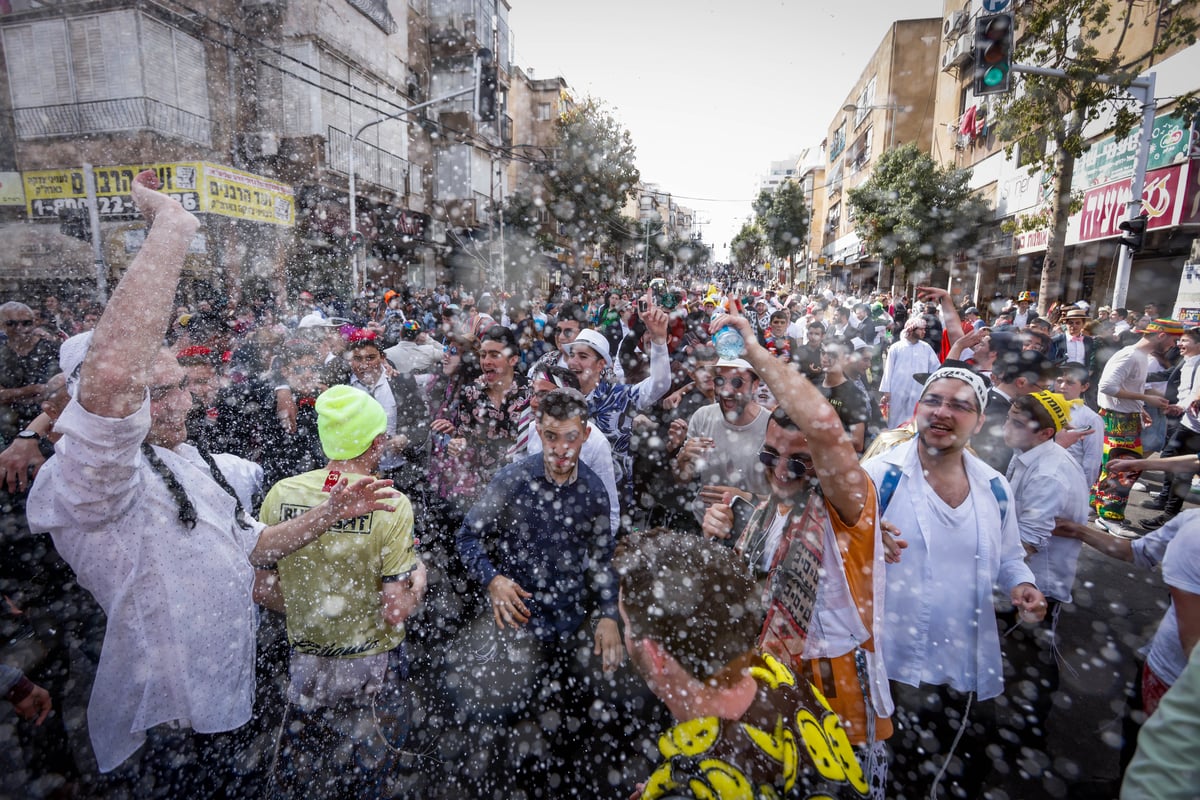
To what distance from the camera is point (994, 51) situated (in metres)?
7.03

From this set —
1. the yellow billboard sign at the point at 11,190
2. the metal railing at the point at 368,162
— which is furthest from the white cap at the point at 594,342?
the yellow billboard sign at the point at 11,190

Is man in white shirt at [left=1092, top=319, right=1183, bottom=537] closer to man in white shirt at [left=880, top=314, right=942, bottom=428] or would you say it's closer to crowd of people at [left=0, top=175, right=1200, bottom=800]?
man in white shirt at [left=880, top=314, right=942, bottom=428]

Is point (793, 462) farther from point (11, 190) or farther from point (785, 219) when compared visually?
point (785, 219)

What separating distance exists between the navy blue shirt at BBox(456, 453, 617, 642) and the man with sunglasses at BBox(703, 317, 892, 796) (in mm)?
801

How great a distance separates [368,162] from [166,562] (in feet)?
70.7

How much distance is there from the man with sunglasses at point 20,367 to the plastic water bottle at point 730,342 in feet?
14.4

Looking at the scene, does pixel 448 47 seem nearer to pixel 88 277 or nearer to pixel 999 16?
pixel 88 277

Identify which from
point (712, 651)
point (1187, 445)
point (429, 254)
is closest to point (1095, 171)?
point (1187, 445)

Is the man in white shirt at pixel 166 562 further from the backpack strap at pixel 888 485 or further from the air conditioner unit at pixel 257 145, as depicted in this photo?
the air conditioner unit at pixel 257 145

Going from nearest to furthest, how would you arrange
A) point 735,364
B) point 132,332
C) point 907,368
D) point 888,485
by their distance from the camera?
1. point 132,332
2. point 888,485
3. point 735,364
4. point 907,368

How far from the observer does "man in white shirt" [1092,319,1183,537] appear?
5887mm

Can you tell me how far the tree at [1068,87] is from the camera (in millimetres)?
10039

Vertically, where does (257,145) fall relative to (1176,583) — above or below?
above

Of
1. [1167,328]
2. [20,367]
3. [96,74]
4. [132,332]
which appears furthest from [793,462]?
[96,74]
